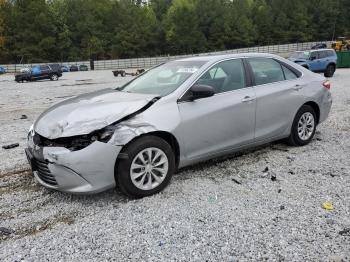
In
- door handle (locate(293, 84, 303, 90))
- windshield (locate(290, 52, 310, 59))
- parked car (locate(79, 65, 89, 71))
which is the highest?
windshield (locate(290, 52, 310, 59))

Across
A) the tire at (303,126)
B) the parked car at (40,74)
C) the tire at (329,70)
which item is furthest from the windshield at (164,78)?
the parked car at (40,74)

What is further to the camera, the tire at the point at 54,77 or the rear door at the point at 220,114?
the tire at the point at 54,77

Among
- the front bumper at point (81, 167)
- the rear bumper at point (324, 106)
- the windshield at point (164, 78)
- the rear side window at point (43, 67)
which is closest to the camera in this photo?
the front bumper at point (81, 167)

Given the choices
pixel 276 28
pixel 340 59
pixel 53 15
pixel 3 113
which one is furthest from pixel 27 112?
pixel 276 28

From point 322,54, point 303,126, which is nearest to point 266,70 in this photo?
point 303,126

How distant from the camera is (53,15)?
229 feet

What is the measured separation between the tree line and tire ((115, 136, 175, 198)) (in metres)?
64.6

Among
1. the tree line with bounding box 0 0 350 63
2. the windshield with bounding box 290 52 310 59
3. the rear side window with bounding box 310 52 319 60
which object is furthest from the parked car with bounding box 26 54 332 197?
the tree line with bounding box 0 0 350 63

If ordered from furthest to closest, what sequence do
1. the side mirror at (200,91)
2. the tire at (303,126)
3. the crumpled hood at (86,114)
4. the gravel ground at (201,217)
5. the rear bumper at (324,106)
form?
1. the rear bumper at (324,106)
2. the tire at (303,126)
3. the side mirror at (200,91)
4. the crumpled hood at (86,114)
5. the gravel ground at (201,217)

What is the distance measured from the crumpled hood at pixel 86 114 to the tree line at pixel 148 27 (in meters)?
63.9

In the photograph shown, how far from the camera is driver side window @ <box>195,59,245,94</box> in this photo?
4.62 metres

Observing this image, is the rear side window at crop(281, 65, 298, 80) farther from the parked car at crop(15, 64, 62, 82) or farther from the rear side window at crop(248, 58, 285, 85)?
the parked car at crop(15, 64, 62, 82)

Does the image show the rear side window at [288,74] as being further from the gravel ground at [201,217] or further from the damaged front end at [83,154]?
the damaged front end at [83,154]

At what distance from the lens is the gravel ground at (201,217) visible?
9.94 feet
